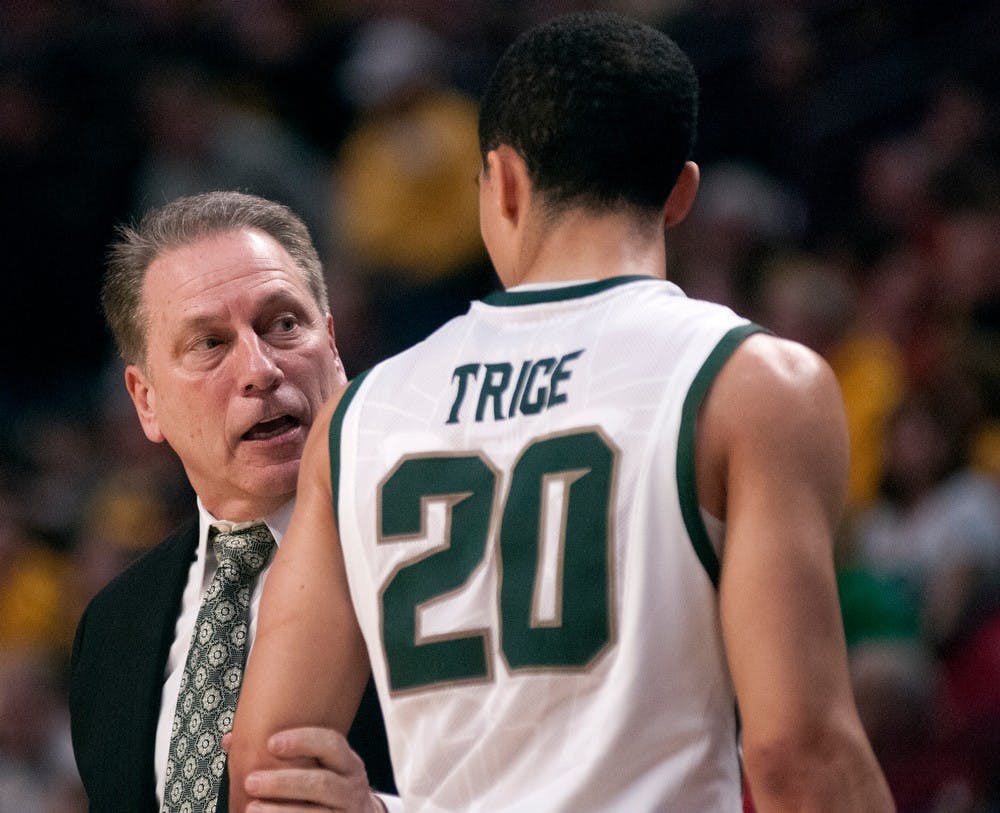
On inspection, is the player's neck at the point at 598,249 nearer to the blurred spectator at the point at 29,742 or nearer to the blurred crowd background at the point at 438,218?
the blurred crowd background at the point at 438,218

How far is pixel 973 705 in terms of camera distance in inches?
188

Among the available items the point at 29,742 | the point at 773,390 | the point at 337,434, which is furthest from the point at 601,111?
the point at 29,742

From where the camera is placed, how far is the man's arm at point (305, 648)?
213cm

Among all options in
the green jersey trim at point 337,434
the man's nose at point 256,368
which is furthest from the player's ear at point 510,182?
the man's nose at point 256,368

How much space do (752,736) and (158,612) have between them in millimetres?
1544

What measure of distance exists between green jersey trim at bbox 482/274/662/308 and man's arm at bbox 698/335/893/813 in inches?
9.9

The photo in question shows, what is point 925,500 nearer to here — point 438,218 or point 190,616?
point 438,218

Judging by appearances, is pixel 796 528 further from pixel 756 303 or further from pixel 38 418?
pixel 38 418

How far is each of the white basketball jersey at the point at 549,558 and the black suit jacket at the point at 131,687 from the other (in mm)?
703

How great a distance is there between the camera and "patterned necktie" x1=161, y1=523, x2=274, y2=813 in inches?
107

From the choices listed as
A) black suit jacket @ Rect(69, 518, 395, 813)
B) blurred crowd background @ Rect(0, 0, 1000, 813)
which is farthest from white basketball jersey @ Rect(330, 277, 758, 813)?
blurred crowd background @ Rect(0, 0, 1000, 813)

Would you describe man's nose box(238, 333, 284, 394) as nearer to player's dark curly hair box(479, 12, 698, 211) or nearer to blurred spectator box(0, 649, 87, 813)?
player's dark curly hair box(479, 12, 698, 211)

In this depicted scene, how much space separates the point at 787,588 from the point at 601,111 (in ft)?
2.21

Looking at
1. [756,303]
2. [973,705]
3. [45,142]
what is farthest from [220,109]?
[973,705]
